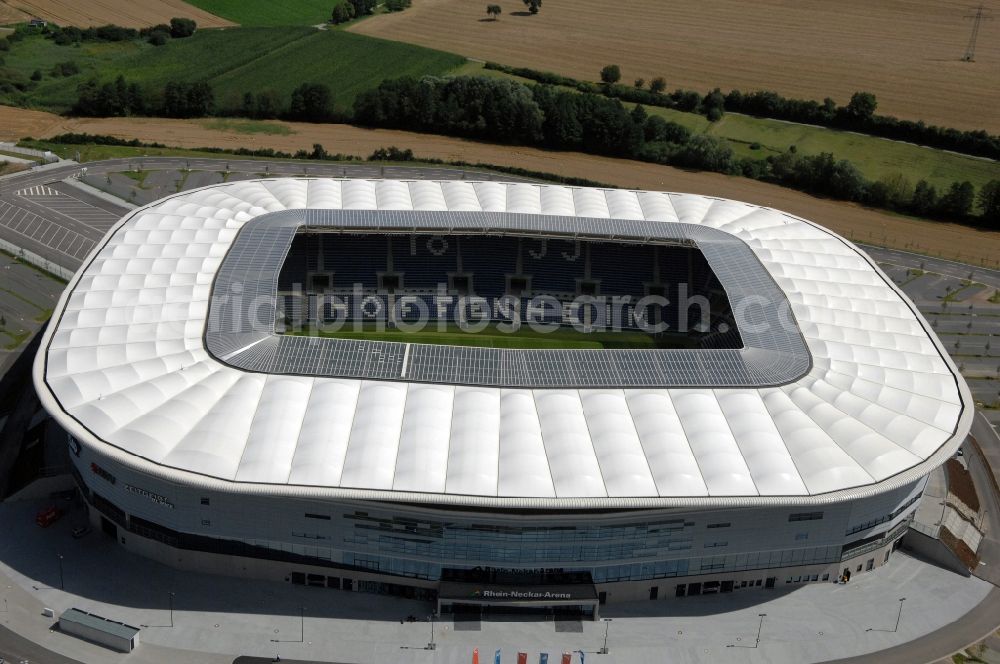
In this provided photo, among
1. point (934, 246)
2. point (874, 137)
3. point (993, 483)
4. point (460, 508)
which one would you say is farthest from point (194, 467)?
point (874, 137)

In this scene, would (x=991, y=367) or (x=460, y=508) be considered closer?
(x=460, y=508)

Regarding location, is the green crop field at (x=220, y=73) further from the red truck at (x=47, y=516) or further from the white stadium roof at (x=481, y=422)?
the red truck at (x=47, y=516)

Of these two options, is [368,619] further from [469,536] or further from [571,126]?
[571,126]

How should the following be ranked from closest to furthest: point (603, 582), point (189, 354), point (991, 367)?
point (603, 582), point (189, 354), point (991, 367)

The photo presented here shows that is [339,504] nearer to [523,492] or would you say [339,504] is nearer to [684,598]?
[523,492]

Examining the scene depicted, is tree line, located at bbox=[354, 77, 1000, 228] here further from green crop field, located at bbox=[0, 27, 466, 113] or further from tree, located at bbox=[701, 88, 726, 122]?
green crop field, located at bbox=[0, 27, 466, 113]

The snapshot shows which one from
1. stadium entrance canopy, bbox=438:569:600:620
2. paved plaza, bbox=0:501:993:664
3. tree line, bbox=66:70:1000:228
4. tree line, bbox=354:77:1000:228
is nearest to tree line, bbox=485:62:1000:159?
tree line, bbox=66:70:1000:228

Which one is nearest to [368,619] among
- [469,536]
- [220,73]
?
[469,536]

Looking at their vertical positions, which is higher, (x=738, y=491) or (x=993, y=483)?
(x=738, y=491)
